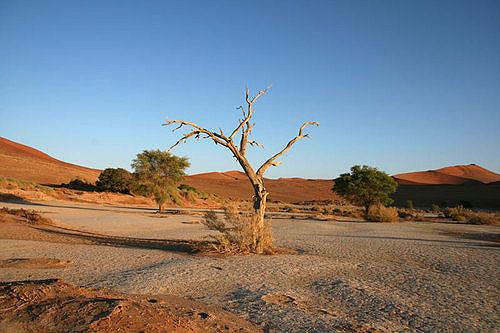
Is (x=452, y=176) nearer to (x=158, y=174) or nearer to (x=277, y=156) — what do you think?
(x=158, y=174)

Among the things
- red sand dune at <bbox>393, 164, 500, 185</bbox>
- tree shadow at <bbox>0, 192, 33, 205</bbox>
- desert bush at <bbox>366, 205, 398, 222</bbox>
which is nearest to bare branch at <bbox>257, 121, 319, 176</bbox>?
desert bush at <bbox>366, 205, 398, 222</bbox>

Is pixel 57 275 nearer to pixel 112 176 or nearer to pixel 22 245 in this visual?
pixel 22 245

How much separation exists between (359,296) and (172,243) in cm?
831

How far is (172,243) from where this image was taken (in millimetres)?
13977

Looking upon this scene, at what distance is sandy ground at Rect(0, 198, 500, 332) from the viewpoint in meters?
5.91

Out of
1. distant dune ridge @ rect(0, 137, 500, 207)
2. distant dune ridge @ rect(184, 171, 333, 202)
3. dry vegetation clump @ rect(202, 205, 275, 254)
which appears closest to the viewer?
dry vegetation clump @ rect(202, 205, 275, 254)

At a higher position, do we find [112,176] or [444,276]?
[112,176]

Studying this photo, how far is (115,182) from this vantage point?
48156mm

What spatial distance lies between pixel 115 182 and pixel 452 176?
4913 inches

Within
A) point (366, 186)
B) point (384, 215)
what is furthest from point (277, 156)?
point (366, 186)

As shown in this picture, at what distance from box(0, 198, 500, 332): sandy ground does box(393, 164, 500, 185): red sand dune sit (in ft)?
384

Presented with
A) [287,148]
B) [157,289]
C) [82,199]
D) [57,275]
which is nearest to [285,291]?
[157,289]

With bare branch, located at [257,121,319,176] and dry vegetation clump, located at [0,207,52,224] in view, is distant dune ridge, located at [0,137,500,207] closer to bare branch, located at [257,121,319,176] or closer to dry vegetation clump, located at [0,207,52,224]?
dry vegetation clump, located at [0,207,52,224]

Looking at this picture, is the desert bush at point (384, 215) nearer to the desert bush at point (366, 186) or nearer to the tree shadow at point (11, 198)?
the desert bush at point (366, 186)
